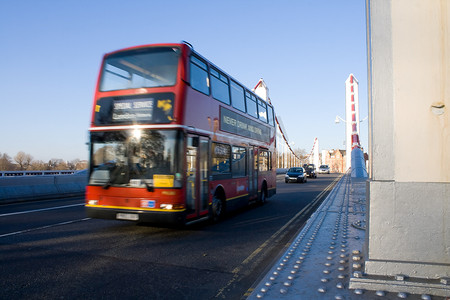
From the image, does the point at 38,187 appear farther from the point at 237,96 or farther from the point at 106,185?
the point at 237,96

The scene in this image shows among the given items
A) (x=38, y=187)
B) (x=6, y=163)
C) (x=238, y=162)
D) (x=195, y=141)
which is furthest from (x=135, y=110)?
(x=6, y=163)

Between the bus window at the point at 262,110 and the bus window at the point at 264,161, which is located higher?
the bus window at the point at 262,110

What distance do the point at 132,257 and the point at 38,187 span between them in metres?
12.0

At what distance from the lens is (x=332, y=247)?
4.58 m

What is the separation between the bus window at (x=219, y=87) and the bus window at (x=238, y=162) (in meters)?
1.46

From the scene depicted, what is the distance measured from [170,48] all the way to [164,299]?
516 cm

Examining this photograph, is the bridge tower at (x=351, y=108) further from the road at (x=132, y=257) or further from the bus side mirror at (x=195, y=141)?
the bus side mirror at (x=195, y=141)

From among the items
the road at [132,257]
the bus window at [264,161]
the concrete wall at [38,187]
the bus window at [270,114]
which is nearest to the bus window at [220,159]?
the road at [132,257]

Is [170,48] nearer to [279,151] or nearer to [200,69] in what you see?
[200,69]

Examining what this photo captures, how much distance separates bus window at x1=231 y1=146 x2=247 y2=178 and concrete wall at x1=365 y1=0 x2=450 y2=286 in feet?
21.5

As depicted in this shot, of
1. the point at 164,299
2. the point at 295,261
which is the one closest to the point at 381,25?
the point at 295,261

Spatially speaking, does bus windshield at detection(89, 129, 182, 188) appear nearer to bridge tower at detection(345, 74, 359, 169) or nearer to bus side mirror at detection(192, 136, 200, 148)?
bus side mirror at detection(192, 136, 200, 148)

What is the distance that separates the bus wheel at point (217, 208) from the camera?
8414 millimetres

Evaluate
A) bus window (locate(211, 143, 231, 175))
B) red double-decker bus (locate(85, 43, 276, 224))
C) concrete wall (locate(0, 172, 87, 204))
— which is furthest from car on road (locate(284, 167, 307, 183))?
red double-decker bus (locate(85, 43, 276, 224))
